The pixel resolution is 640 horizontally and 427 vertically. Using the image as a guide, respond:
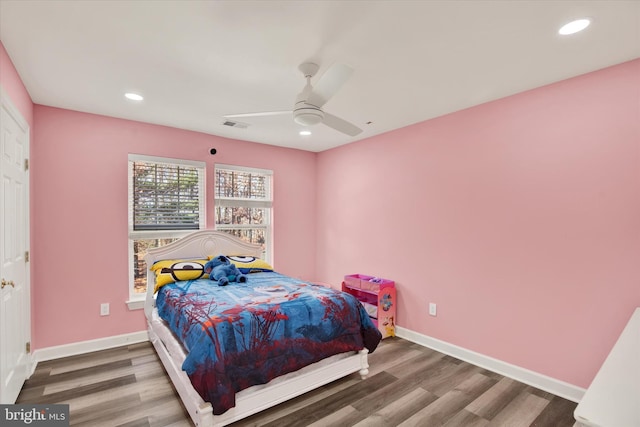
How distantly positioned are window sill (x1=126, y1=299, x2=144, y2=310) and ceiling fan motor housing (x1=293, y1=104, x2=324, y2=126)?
286 centimetres

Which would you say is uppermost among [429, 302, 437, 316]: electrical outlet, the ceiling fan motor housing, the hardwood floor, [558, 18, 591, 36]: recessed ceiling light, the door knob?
[558, 18, 591, 36]: recessed ceiling light

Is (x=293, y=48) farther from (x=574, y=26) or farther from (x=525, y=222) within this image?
(x=525, y=222)

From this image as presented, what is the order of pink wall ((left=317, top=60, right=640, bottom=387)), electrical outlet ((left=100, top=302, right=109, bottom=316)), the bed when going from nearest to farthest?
the bed < pink wall ((left=317, top=60, right=640, bottom=387)) < electrical outlet ((left=100, top=302, right=109, bottom=316))

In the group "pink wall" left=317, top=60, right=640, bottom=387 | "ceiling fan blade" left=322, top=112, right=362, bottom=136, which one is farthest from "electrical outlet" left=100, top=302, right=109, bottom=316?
"pink wall" left=317, top=60, right=640, bottom=387

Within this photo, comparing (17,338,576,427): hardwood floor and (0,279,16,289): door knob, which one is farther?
(17,338,576,427): hardwood floor

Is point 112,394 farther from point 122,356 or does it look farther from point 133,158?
point 133,158

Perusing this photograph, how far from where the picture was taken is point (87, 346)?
324 centimetres

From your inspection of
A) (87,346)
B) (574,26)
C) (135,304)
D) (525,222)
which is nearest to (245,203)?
(135,304)

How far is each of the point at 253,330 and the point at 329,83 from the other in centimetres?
172

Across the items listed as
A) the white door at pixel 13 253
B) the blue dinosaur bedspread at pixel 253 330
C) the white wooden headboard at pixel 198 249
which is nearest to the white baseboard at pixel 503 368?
the blue dinosaur bedspread at pixel 253 330

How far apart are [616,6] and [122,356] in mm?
4675

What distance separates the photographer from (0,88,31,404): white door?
2021 millimetres

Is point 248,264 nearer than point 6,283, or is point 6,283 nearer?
point 6,283

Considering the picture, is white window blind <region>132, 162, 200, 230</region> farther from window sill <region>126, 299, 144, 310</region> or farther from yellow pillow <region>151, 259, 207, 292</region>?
window sill <region>126, 299, 144, 310</region>
